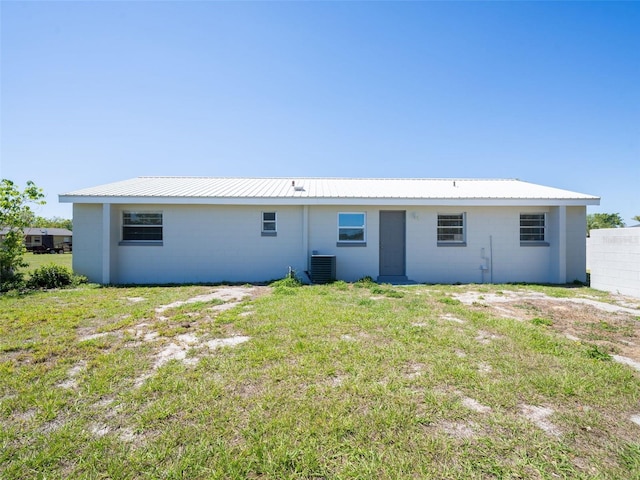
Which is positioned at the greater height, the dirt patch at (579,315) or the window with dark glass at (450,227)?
the window with dark glass at (450,227)

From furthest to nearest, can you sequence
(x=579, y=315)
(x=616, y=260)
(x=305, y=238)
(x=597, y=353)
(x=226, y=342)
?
(x=305, y=238), (x=616, y=260), (x=579, y=315), (x=226, y=342), (x=597, y=353)

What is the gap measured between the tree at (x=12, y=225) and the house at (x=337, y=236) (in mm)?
1422

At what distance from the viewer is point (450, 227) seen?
11.0 m

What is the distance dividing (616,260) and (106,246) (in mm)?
15824

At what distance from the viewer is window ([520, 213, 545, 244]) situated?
11.0 metres

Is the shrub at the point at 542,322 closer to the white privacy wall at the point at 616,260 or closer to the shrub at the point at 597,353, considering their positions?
the shrub at the point at 597,353

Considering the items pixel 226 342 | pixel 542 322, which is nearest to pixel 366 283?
pixel 542 322

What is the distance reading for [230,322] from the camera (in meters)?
5.39

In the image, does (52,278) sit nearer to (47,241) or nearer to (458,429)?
(458,429)

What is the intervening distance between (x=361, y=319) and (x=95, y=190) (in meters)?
10.7

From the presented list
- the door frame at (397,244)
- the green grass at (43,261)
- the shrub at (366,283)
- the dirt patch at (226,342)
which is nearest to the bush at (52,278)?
the green grass at (43,261)

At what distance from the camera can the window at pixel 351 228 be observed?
10773 mm

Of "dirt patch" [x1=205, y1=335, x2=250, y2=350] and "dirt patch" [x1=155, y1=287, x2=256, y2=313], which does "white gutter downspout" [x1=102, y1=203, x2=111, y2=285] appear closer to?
"dirt patch" [x1=155, y1=287, x2=256, y2=313]

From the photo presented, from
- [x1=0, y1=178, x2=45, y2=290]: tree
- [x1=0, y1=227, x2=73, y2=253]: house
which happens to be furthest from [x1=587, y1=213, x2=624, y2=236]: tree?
[x1=0, y1=227, x2=73, y2=253]: house
